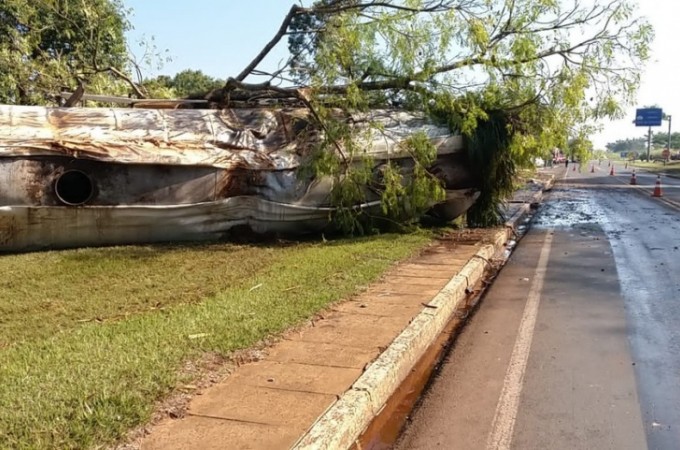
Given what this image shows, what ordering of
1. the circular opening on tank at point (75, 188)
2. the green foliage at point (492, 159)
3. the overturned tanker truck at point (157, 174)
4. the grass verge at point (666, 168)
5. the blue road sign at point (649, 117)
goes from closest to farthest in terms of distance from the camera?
the overturned tanker truck at point (157, 174) → the circular opening on tank at point (75, 188) → the green foliage at point (492, 159) → the grass verge at point (666, 168) → the blue road sign at point (649, 117)

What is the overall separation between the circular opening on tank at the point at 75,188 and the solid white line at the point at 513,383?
22.0 feet

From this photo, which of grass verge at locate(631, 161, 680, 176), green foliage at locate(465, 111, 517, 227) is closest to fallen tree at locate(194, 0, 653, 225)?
green foliage at locate(465, 111, 517, 227)

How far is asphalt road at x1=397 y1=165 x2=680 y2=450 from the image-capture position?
12.9 feet

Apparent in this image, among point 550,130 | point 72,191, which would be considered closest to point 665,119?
point 550,130

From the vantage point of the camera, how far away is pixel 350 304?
659 cm

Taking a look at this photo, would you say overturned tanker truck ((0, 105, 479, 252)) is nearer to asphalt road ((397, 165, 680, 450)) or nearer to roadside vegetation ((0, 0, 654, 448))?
roadside vegetation ((0, 0, 654, 448))

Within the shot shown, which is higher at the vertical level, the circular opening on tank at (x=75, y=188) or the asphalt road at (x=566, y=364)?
the circular opening on tank at (x=75, y=188)

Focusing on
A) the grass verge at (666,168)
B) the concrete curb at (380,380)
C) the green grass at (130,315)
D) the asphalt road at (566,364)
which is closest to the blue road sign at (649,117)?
the grass verge at (666,168)

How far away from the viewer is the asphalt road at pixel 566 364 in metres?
3.92

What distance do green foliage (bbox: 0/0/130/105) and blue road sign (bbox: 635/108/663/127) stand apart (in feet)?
250

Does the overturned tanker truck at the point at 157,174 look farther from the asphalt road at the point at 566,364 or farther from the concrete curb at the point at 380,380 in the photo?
the concrete curb at the point at 380,380

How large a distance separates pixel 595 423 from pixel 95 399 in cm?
321

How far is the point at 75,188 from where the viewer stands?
993 cm

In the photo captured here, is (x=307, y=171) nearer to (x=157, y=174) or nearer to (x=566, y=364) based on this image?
(x=157, y=174)
